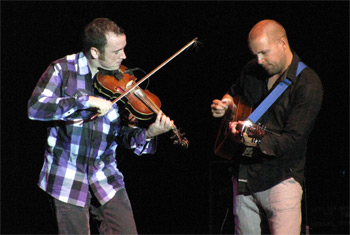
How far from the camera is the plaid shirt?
2.40 m

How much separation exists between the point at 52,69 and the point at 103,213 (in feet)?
2.92

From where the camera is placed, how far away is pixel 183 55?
15.6 feet

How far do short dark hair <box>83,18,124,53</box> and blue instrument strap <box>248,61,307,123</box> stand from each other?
0.96m

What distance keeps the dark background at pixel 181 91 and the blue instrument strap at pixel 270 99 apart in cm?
168

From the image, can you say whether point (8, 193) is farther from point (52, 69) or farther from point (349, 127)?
point (349, 127)

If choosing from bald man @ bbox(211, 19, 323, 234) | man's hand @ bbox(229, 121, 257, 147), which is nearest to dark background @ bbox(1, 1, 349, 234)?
bald man @ bbox(211, 19, 323, 234)

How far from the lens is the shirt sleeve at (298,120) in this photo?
2598mm

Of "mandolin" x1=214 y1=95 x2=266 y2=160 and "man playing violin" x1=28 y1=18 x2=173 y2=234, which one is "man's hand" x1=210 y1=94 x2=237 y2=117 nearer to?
"mandolin" x1=214 y1=95 x2=266 y2=160

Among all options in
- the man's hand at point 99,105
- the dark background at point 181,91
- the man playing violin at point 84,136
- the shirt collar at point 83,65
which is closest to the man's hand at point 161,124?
the man playing violin at point 84,136

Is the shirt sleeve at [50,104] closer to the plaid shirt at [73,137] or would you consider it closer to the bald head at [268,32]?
the plaid shirt at [73,137]

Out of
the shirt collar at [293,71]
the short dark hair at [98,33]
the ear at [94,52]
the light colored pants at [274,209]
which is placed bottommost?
the light colored pants at [274,209]

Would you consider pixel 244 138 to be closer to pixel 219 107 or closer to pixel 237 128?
pixel 237 128

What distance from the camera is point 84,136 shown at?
2545 millimetres

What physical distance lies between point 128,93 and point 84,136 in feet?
1.19
